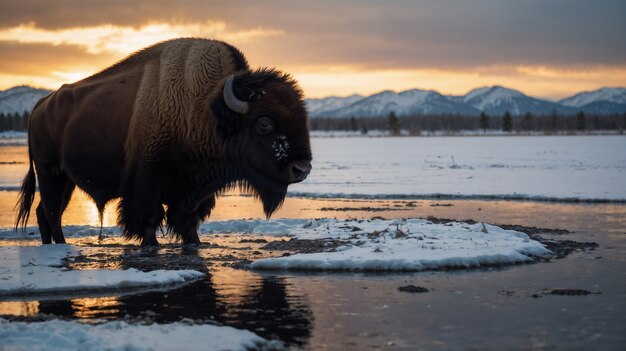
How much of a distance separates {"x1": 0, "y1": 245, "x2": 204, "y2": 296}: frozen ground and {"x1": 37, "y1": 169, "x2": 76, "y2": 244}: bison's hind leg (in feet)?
8.12

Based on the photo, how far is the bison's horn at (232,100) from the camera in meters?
9.78

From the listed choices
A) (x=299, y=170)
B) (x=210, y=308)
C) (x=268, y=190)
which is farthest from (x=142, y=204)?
(x=210, y=308)

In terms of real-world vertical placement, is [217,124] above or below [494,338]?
above

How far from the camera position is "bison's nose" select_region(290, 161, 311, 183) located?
9.49 m

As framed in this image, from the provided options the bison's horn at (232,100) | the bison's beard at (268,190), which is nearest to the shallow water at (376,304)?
the bison's beard at (268,190)

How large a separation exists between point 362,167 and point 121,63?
83.6 ft

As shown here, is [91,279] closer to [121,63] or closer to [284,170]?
[284,170]

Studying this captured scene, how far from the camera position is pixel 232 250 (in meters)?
10.9

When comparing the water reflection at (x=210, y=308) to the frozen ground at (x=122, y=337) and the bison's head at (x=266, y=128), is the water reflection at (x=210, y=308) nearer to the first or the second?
the frozen ground at (x=122, y=337)

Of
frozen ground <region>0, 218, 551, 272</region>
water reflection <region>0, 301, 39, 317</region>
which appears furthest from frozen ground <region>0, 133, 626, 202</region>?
water reflection <region>0, 301, 39, 317</region>

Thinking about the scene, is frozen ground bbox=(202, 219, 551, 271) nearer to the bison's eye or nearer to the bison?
the bison

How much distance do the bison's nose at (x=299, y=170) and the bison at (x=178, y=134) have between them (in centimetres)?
1

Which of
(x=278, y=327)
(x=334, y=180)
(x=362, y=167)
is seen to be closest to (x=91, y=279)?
(x=278, y=327)

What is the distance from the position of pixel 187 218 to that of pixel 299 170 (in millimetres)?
2246
